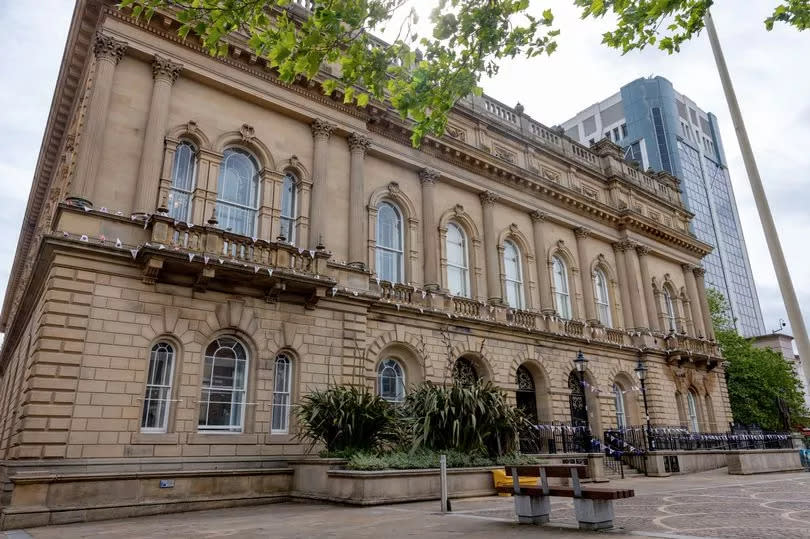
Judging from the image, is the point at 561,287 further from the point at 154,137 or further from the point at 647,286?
the point at 154,137

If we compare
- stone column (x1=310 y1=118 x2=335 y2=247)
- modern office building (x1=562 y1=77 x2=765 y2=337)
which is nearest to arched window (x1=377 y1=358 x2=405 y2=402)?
stone column (x1=310 y1=118 x2=335 y2=247)

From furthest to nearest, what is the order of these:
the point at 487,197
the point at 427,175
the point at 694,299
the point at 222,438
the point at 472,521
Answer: the point at 694,299 < the point at 487,197 < the point at 427,175 < the point at 222,438 < the point at 472,521

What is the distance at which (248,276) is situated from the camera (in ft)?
49.4

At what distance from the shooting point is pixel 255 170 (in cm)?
1794

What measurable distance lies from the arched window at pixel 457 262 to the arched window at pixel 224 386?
969 cm

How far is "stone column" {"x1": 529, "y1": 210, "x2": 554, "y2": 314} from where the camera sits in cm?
2520

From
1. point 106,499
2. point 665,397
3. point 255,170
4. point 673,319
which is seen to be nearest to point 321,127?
point 255,170

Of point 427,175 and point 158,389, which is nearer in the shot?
→ point 158,389

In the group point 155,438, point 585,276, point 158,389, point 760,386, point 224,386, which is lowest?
point 155,438

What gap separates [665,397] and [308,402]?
20.7 metres

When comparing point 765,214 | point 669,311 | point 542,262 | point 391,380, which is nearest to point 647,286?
point 669,311

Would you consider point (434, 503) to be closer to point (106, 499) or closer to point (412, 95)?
point (106, 499)

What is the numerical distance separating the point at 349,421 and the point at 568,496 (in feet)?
23.4

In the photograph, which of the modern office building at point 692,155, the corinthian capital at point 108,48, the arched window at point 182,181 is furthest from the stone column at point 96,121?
the modern office building at point 692,155
